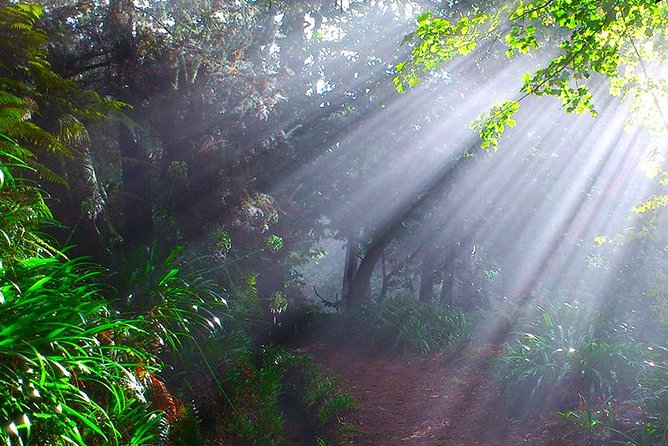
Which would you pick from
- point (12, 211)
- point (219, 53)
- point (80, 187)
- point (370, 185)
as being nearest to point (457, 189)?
point (370, 185)

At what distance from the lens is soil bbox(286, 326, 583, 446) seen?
588cm

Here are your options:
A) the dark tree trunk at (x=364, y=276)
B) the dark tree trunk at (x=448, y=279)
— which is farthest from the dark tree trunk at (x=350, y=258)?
the dark tree trunk at (x=448, y=279)

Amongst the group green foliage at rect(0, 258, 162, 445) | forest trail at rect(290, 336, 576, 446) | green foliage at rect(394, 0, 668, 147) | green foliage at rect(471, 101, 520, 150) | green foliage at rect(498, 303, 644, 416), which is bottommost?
forest trail at rect(290, 336, 576, 446)

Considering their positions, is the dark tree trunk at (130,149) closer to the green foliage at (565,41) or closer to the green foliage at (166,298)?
the green foliage at (166,298)

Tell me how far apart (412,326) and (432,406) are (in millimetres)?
4659

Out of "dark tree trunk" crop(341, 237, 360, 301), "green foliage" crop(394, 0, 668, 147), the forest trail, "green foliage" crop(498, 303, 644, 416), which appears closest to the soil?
the forest trail

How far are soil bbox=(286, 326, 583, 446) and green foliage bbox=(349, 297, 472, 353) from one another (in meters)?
0.57

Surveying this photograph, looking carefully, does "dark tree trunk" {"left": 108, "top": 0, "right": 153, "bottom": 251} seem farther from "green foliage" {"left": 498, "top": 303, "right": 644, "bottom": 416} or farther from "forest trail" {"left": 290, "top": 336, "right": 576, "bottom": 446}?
"green foliage" {"left": 498, "top": 303, "right": 644, "bottom": 416}

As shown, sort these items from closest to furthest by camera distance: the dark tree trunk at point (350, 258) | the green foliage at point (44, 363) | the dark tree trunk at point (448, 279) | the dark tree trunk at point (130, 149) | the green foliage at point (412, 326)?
the green foliage at point (44, 363)
the dark tree trunk at point (130, 149)
the green foliage at point (412, 326)
the dark tree trunk at point (448, 279)
the dark tree trunk at point (350, 258)

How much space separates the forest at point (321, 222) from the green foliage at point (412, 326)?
9cm

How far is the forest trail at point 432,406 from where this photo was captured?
5.90 metres

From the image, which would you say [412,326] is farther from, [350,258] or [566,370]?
[350,258]

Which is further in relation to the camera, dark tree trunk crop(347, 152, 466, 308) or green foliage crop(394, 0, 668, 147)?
dark tree trunk crop(347, 152, 466, 308)

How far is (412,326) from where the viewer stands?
39.6 feet
